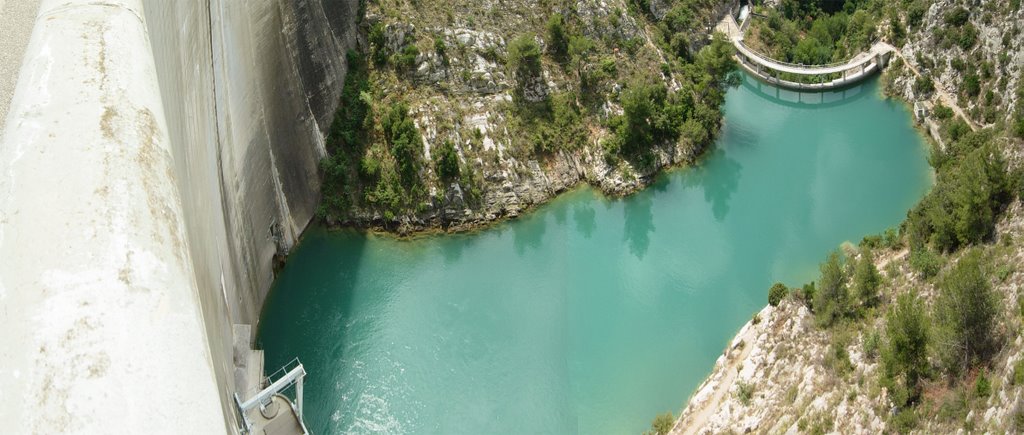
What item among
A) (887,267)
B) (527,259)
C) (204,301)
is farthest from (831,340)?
(204,301)

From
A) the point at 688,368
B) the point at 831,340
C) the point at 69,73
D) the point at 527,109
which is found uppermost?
the point at 69,73

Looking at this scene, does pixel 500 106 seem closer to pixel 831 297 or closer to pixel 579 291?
pixel 579 291

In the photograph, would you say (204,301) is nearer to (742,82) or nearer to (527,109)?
(527,109)

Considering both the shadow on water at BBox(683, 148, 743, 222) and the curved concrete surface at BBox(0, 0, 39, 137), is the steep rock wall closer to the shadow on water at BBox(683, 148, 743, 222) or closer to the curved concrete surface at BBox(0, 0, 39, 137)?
the curved concrete surface at BBox(0, 0, 39, 137)

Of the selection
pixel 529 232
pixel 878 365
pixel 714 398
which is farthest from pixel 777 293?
pixel 529 232

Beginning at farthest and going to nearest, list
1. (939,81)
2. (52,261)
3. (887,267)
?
(939,81) → (887,267) → (52,261)

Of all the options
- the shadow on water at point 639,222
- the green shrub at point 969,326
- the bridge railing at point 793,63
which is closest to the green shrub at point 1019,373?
the green shrub at point 969,326
